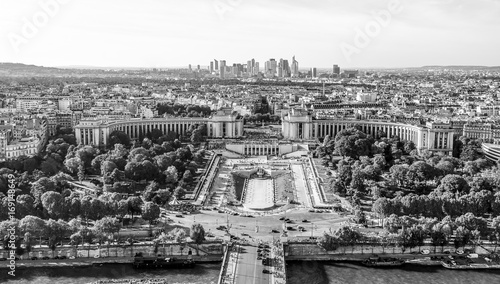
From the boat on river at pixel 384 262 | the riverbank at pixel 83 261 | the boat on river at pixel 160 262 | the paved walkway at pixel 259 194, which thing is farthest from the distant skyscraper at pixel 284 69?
the boat on river at pixel 160 262

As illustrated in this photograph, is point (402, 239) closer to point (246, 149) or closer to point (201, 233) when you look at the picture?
point (201, 233)

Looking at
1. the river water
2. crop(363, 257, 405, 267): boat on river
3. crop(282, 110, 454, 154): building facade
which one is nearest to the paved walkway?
the river water

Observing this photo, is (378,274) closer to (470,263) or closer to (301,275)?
(301,275)

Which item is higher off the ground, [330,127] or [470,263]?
[330,127]

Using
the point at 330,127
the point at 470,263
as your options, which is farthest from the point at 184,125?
the point at 470,263

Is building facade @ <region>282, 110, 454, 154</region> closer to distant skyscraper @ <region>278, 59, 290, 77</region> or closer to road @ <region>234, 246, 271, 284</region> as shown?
road @ <region>234, 246, 271, 284</region>

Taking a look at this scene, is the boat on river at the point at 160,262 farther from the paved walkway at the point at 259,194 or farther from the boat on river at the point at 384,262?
the paved walkway at the point at 259,194
